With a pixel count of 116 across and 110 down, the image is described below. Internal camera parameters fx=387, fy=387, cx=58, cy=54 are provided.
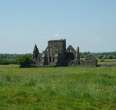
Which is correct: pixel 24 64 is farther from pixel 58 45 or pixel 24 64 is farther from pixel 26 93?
pixel 26 93

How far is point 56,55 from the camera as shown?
349 feet

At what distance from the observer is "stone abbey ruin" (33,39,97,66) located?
4157 inches

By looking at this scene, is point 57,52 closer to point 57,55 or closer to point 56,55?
point 56,55

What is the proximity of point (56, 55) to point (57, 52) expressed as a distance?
1.53 metres

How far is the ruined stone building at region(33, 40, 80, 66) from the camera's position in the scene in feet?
347

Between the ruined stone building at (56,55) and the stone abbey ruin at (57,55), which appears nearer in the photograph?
the stone abbey ruin at (57,55)

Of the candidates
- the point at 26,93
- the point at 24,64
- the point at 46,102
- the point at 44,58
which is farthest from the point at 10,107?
the point at 44,58

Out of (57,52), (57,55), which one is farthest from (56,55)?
(57,52)

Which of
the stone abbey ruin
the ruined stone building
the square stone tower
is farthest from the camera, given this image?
the square stone tower

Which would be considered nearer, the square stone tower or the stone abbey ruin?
the stone abbey ruin

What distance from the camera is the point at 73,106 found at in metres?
19.1

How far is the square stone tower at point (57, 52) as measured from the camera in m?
106

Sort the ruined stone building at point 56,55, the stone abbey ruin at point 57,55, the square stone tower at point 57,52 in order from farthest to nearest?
1. the square stone tower at point 57,52
2. the ruined stone building at point 56,55
3. the stone abbey ruin at point 57,55

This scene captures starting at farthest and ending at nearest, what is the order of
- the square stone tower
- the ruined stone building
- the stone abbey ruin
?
the square stone tower → the ruined stone building → the stone abbey ruin
